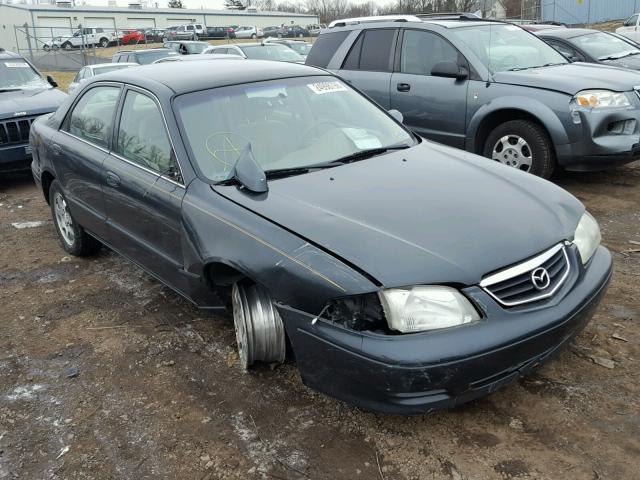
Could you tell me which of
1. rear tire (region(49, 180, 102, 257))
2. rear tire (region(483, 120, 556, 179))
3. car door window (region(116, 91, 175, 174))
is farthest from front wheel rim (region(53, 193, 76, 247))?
rear tire (region(483, 120, 556, 179))

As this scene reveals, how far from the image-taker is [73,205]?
480cm

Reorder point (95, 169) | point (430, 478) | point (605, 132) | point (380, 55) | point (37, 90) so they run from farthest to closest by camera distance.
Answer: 1. point (37, 90)
2. point (380, 55)
3. point (605, 132)
4. point (95, 169)
5. point (430, 478)

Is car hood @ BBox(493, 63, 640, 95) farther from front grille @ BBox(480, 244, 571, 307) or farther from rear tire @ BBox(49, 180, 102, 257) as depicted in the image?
rear tire @ BBox(49, 180, 102, 257)

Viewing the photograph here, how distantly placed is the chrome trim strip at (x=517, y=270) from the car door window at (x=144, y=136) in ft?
6.37

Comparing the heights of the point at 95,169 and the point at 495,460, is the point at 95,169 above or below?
above

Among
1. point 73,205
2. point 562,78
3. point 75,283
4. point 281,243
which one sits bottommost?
point 75,283

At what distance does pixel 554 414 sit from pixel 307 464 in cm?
117

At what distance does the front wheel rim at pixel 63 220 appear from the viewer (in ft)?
17.0

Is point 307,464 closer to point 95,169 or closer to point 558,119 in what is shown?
point 95,169

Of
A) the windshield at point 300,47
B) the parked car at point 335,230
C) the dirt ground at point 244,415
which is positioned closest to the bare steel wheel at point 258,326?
the parked car at point 335,230

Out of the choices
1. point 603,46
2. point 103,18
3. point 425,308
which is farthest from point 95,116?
point 103,18

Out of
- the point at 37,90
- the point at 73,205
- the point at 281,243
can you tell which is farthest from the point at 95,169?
the point at 37,90

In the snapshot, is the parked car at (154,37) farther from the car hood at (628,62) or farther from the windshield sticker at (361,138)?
the windshield sticker at (361,138)

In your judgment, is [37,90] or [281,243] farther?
[37,90]
